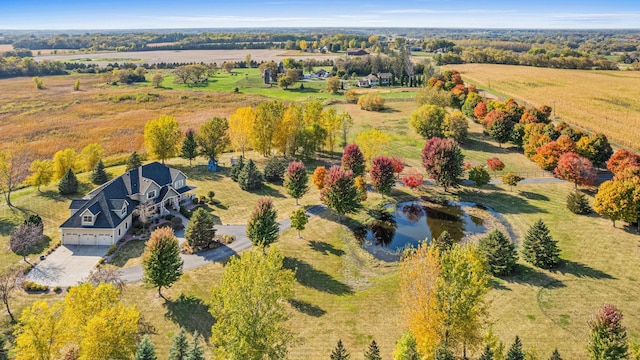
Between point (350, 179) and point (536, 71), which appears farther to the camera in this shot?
point (536, 71)

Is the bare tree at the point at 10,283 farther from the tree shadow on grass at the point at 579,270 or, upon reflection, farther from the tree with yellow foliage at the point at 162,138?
the tree shadow on grass at the point at 579,270

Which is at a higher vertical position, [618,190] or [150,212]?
[618,190]

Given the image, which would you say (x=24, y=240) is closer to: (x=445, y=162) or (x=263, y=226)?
(x=263, y=226)

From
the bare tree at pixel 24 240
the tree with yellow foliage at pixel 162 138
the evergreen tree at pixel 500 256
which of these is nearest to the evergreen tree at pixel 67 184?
the tree with yellow foliage at pixel 162 138

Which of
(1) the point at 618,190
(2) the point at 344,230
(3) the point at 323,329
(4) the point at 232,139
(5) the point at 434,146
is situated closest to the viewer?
(3) the point at 323,329

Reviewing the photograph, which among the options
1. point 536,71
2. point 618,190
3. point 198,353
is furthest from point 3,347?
point 536,71

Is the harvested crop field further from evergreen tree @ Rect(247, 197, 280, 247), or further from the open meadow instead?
evergreen tree @ Rect(247, 197, 280, 247)

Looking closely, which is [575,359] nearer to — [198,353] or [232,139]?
[198,353]
